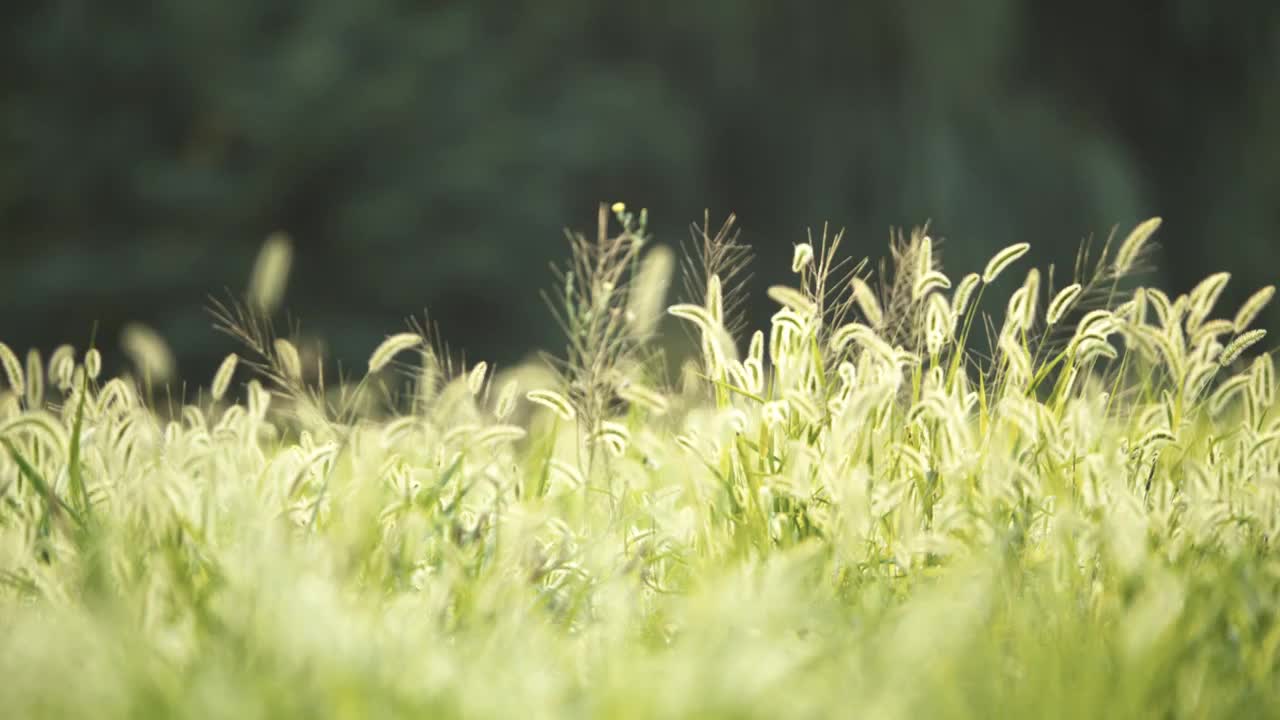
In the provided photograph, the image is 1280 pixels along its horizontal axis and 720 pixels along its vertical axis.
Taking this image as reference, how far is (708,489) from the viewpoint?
4.97 feet

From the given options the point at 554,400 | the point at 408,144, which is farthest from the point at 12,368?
the point at 408,144

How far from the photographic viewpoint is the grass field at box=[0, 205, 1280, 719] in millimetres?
967

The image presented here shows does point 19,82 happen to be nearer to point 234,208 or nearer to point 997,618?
point 234,208

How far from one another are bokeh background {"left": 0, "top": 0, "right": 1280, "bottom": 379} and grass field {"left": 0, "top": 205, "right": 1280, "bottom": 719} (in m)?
6.24

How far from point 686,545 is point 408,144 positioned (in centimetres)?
1005

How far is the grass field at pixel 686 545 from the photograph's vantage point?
97 centimetres

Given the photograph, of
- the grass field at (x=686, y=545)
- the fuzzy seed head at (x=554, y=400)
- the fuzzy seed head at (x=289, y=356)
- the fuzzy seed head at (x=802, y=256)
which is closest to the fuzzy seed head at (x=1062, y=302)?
the grass field at (x=686, y=545)

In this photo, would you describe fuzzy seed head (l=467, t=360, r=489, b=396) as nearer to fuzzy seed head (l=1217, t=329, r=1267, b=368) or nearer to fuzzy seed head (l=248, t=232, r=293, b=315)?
fuzzy seed head (l=248, t=232, r=293, b=315)

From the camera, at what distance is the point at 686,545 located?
155cm

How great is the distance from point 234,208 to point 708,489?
967 cm

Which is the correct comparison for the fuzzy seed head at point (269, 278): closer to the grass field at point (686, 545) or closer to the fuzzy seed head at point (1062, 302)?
the grass field at point (686, 545)

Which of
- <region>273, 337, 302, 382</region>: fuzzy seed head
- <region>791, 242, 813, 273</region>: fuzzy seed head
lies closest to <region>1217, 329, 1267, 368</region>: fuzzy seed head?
<region>791, 242, 813, 273</region>: fuzzy seed head

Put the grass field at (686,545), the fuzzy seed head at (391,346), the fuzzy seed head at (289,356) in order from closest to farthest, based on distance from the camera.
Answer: the grass field at (686,545) < the fuzzy seed head at (391,346) < the fuzzy seed head at (289,356)

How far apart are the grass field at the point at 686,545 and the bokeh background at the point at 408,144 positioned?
6239 mm
